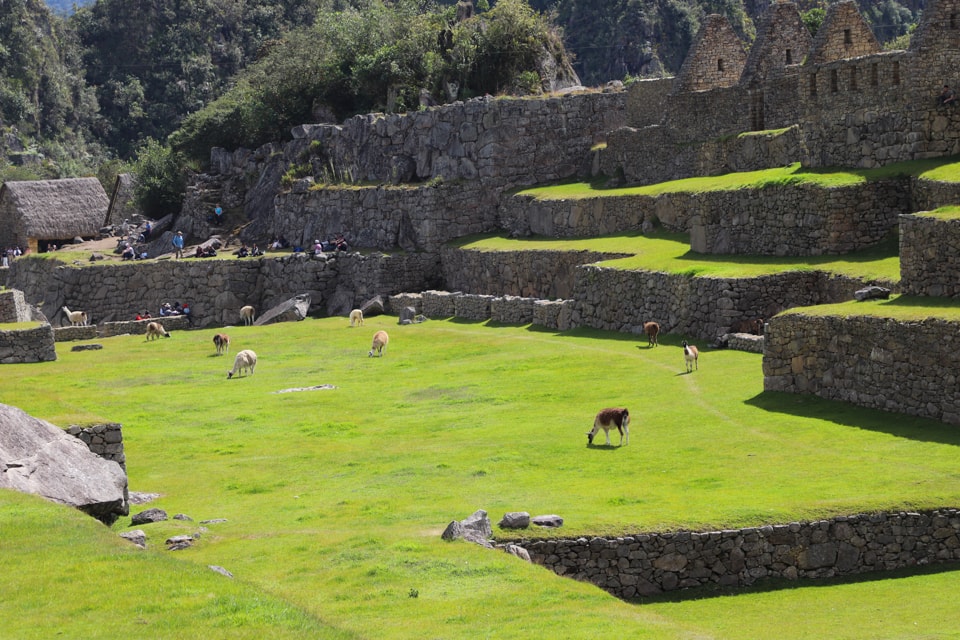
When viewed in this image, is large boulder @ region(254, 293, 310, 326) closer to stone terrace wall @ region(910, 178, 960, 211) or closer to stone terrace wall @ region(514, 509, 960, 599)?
stone terrace wall @ region(910, 178, 960, 211)

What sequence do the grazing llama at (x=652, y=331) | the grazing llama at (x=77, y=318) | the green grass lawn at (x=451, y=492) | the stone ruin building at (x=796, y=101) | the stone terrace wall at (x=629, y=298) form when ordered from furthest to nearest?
the grazing llama at (x=77, y=318)
the stone ruin building at (x=796, y=101)
the grazing llama at (x=652, y=331)
the stone terrace wall at (x=629, y=298)
the green grass lawn at (x=451, y=492)

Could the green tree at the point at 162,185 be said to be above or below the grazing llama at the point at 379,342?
above

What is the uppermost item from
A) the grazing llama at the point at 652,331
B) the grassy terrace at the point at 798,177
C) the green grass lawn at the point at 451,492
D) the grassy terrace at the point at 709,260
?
the grassy terrace at the point at 798,177

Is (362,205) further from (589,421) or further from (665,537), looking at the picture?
(665,537)

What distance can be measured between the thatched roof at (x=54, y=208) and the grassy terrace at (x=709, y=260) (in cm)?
2713

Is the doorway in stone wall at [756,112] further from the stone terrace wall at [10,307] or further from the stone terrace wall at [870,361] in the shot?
the stone terrace wall at [10,307]

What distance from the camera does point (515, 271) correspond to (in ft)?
134

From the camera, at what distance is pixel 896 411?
21.8 metres

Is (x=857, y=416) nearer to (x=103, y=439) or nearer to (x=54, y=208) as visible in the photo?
(x=103, y=439)

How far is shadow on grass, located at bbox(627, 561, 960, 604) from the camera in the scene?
16.4m

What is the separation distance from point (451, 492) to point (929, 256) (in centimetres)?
868

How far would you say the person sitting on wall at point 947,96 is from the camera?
29328 mm

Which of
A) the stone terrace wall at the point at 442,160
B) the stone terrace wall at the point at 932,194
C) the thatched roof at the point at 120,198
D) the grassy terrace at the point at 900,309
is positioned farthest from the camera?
the thatched roof at the point at 120,198

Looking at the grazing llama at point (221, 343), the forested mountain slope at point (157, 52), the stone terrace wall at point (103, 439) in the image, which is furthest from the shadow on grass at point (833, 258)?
the forested mountain slope at point (157, 52)
